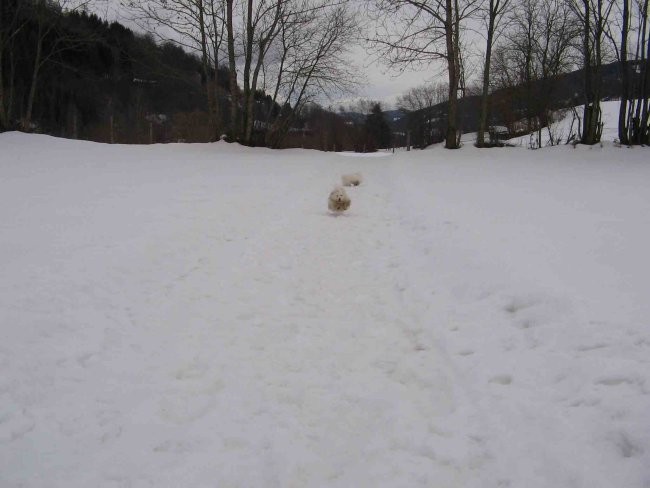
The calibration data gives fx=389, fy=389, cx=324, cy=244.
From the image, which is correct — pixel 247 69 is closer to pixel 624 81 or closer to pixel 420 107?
pixel 624 81

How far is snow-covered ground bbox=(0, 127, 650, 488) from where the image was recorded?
193 cm

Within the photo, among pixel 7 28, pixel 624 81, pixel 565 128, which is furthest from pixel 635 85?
pixel 7 28

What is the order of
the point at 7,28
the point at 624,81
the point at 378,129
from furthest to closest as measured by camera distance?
the point at 378,129 → the point at 7,28 → the point at 624,81

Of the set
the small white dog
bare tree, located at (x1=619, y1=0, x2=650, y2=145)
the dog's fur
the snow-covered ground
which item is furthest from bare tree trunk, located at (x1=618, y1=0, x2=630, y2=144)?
the small white dog

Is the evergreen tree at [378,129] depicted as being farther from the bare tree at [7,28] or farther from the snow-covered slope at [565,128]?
the bare tree at [7,28]

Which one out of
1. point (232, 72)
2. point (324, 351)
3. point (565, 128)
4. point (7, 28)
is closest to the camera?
point (324, 351)

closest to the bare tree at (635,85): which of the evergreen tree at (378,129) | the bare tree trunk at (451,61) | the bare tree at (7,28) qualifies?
the bare tree trunk at (451,61)

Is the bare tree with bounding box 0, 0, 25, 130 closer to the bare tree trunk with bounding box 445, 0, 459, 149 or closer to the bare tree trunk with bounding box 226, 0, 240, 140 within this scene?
the bare tree trunk with bounding box 226, 0, 240, 140

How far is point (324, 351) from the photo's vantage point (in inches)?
115

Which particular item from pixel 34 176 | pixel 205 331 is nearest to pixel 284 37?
pixel 34 176

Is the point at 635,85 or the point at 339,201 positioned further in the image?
the point at 635,85

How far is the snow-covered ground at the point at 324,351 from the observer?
1.93 metres

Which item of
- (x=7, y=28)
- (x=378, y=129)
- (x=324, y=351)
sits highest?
(x=378, y=129)

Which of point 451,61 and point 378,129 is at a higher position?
point 378,129
